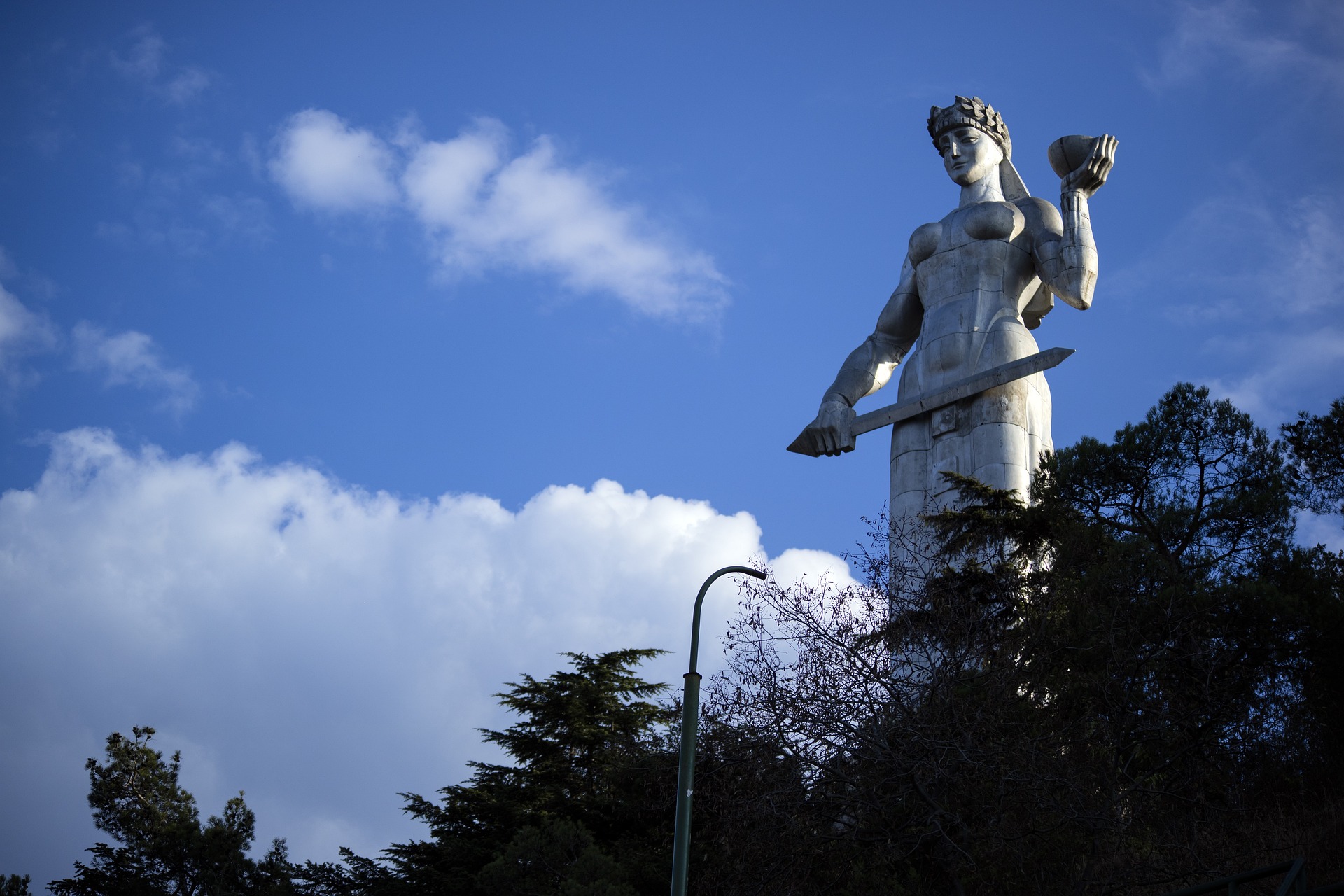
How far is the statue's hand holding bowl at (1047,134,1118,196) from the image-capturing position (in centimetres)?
1962

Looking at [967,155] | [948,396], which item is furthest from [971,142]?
[948,396]

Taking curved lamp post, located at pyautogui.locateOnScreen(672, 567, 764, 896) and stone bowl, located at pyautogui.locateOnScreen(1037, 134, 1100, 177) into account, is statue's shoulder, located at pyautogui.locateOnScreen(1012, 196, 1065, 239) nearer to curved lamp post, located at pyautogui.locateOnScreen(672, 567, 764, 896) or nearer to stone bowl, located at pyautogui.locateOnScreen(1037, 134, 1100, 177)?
stone bowl, located at pyautogui.locateOnScreen(1037, 134, 1100, 177)

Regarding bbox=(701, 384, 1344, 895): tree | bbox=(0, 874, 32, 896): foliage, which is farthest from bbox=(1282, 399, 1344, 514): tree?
bbox=(0, 874, 32, 896): foliage

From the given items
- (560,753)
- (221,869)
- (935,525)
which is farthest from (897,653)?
(221,869)

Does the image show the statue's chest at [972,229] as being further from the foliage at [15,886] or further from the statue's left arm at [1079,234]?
the foliage at [15,886]

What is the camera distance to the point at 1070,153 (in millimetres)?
19875

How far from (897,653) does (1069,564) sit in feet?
6.57

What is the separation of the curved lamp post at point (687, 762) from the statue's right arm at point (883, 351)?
781 centimetres

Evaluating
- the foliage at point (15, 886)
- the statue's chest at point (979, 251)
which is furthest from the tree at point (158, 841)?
the statue's chest at point (979, 251)

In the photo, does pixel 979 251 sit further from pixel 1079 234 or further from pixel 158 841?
pixel 158 841

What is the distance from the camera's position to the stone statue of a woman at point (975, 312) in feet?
63.3

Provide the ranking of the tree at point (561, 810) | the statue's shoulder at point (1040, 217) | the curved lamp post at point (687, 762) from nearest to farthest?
the curved lamp post at point (687, 762), the tree at point (561, 810), the statue's shoulder at point (1040, 217)

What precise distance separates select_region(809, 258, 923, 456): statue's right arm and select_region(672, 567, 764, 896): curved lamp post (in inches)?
308

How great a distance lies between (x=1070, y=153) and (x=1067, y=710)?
8.27 meters
